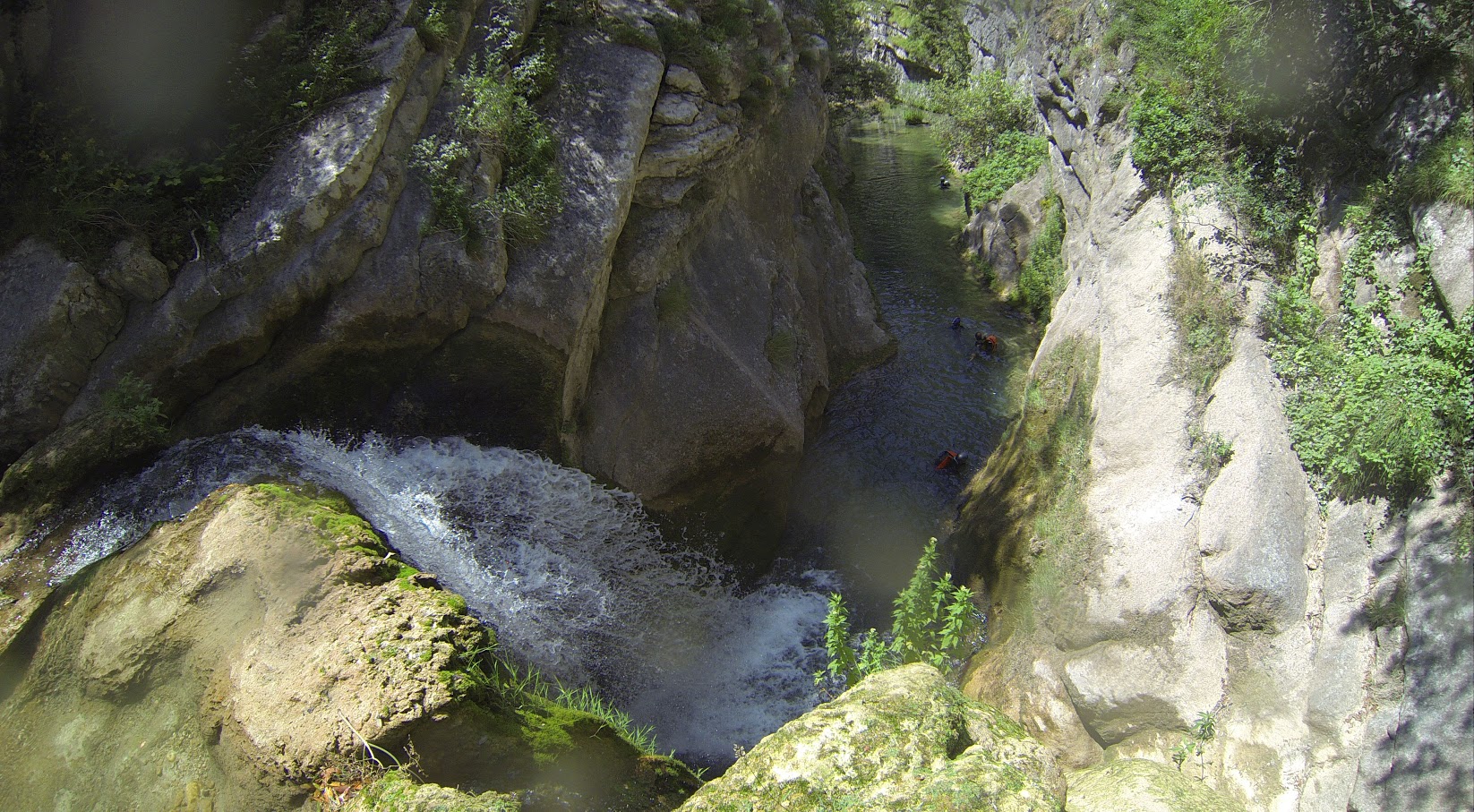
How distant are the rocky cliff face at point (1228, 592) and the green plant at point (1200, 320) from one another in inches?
4.8

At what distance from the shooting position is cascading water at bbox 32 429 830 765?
266 inches

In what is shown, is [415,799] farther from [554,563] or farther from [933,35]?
[933,35]

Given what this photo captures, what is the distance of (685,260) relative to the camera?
1070cm

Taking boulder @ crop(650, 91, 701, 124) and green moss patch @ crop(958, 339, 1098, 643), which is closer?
green moss patch @ crop(958, 339, 1098, 643)

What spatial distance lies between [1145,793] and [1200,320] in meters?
5.57

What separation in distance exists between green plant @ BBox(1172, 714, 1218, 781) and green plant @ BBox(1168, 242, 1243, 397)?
11.8 feet

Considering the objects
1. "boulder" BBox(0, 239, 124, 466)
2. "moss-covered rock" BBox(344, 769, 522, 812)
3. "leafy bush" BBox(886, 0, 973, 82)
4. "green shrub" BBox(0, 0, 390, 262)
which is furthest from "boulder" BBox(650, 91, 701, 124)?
"leafy bush" BBox(886, 0, 973, 82)

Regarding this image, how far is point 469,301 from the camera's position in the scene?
26.5 feet

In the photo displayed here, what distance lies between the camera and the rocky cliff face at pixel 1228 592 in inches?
225

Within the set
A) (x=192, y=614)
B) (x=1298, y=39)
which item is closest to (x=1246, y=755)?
(x=1298, y=39)

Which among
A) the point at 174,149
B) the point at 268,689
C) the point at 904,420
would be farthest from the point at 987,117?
the point at 268,689

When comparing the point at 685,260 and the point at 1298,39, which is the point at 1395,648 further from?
the point at 685,260

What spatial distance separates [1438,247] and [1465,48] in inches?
82.8

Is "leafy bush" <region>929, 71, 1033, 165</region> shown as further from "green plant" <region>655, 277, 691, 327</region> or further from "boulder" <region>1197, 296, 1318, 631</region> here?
"boulder" <region>1197, 296, 1318, 631</region>
